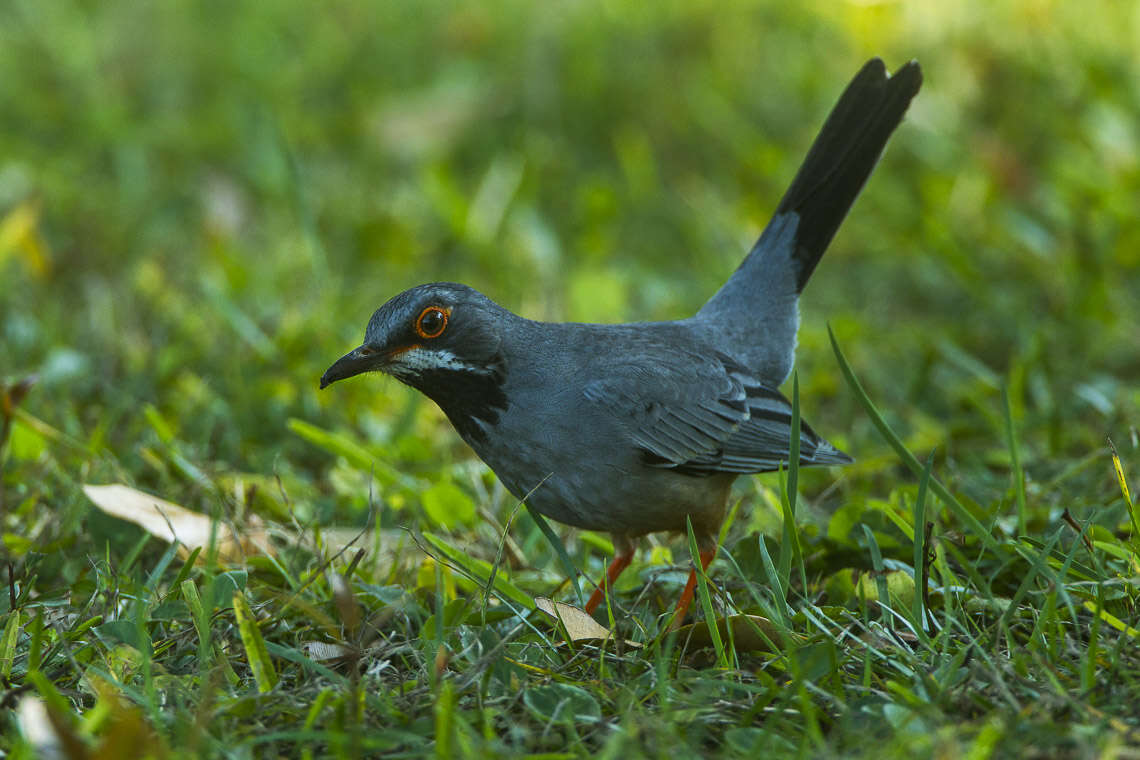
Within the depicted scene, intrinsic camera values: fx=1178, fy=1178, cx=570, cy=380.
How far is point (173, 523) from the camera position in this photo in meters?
4.10

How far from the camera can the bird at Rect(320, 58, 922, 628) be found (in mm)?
3988

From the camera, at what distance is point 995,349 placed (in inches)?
246

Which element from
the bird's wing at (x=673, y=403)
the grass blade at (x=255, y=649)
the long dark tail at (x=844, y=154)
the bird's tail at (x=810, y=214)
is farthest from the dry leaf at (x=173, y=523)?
the long dark tail at (x=844, y=154)

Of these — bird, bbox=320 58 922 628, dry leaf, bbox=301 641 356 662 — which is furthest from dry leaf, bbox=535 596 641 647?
dry leaf, bbox=301 641 356 662

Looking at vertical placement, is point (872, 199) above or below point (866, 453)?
above

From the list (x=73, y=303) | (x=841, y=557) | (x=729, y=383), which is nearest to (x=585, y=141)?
(x=73, y=303)

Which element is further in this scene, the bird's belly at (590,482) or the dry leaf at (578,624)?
the bird's belly at (590,482)

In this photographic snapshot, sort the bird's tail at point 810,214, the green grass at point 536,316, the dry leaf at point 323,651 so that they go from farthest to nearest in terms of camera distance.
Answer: the bird's tail at point 810,214 → the dry leaf at point 323,651 → the green grass at point 536,316

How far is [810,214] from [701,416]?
4.55ft

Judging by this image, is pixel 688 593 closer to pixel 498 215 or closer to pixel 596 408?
pixel 596 408

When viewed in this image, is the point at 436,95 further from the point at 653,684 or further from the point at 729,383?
the point at 653,684

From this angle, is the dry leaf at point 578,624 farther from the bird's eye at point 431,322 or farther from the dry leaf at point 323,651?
the bird's eye at point 431,322

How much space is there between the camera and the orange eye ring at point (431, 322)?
13.2ft

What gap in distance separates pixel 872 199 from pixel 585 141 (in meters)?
2.14
